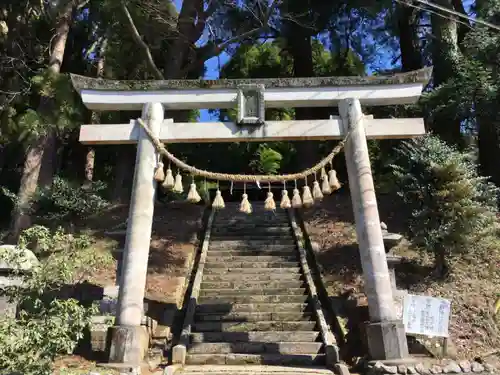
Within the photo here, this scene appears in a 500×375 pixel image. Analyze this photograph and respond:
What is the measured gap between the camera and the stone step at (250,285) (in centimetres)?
922

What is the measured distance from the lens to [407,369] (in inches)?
233

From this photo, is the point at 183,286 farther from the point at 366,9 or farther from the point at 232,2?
the point at 366,9

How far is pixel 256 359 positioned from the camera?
6.99 metres

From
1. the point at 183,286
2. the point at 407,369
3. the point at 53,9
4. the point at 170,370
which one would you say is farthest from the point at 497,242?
the point at 53,9

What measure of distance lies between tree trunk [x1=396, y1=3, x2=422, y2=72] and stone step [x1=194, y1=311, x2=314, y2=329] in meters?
10.4

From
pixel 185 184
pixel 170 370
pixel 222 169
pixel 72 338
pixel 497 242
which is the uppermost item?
pixel 222 169

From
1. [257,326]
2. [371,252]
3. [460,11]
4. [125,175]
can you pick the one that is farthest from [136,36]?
[460,11]

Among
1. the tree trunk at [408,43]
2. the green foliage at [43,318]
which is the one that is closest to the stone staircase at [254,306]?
the green foliage at [43,318]

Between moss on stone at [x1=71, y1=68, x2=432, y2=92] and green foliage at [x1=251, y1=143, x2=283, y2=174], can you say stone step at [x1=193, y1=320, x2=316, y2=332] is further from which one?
green foliage at [x1=251, y1=143, x2=283, y2=174]

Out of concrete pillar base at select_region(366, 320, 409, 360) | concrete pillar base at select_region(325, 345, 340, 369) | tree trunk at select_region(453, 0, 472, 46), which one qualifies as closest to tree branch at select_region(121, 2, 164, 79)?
concrete pillar base at select_region(325, 345, 340, 369)

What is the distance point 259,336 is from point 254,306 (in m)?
1.03

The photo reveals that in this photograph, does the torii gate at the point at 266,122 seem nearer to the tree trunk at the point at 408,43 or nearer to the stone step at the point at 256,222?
the stone step at the point at 256,222

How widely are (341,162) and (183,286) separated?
900 centimetres

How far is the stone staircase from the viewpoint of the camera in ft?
23.5
